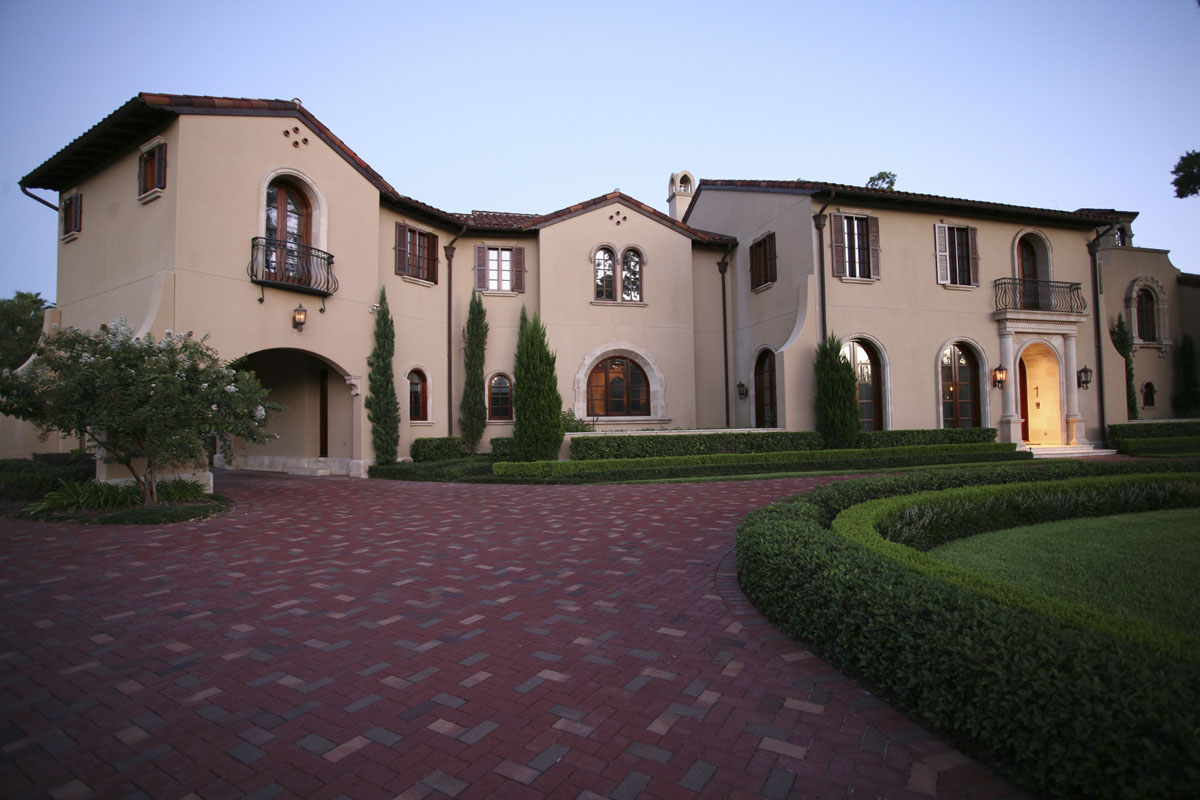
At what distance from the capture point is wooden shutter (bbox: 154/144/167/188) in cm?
1182

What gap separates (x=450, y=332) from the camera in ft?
57.9

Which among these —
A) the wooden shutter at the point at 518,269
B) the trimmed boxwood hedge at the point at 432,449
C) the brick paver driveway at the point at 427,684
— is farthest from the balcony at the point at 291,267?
the brick paver driveway at the point at 427,684

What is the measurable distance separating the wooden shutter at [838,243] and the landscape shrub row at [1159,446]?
10.3 metres

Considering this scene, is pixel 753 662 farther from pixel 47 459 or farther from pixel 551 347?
pixel 47 459

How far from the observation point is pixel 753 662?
3717 mm

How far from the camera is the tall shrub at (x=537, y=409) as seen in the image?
14812 mm

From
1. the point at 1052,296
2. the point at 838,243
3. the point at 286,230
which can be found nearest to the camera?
the point at 286,230

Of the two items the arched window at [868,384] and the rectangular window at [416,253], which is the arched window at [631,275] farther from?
the arched window at [868,384]

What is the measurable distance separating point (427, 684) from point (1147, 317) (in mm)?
29278

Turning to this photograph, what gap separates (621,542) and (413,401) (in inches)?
456

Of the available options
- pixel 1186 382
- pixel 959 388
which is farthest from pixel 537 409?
pixel 1186 382

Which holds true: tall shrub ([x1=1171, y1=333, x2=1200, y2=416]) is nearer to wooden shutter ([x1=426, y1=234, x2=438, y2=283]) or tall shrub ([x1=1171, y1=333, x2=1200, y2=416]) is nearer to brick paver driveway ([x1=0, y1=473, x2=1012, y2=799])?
brick paver driveway ([x1=0, y1=473, x2=1012, y2=799])

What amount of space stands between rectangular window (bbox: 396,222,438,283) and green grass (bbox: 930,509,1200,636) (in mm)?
14628

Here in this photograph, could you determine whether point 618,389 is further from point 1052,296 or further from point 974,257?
point 1052,296
